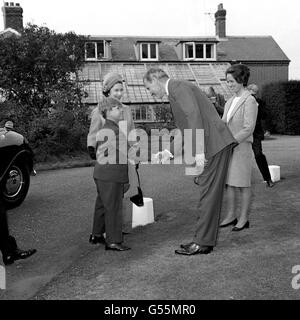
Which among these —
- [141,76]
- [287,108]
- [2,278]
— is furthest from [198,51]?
[2,278]

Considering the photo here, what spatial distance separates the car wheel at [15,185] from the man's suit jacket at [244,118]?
3618 millimetres

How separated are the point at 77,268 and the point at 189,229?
172cm

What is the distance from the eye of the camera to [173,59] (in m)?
33.8

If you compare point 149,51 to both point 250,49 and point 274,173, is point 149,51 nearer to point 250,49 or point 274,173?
point 250,49

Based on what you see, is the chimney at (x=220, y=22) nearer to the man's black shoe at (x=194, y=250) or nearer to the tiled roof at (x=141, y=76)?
the tiled roof at (x=141, y=76)

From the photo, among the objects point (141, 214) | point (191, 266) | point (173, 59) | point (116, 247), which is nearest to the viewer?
point (191, 266)

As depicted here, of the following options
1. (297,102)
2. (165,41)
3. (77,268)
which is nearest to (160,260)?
(77,268)

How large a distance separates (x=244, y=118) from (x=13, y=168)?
385cm

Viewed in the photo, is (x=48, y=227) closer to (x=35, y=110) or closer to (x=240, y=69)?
(x=240, y=69)

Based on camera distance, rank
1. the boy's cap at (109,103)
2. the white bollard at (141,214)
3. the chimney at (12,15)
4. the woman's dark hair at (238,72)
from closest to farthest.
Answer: the boy's cap at (109,103), the woman's dark hair at (238,72), the white bollard at (141,214), the chimney at (12,15)

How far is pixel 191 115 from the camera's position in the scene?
416cm

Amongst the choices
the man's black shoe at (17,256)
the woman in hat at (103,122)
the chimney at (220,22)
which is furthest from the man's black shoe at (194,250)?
the chimney at (220,22)

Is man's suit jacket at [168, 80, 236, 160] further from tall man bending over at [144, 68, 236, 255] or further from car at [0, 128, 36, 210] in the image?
car at [0, 128, 36, 210]

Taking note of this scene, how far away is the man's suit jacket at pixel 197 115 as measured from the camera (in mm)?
4160
